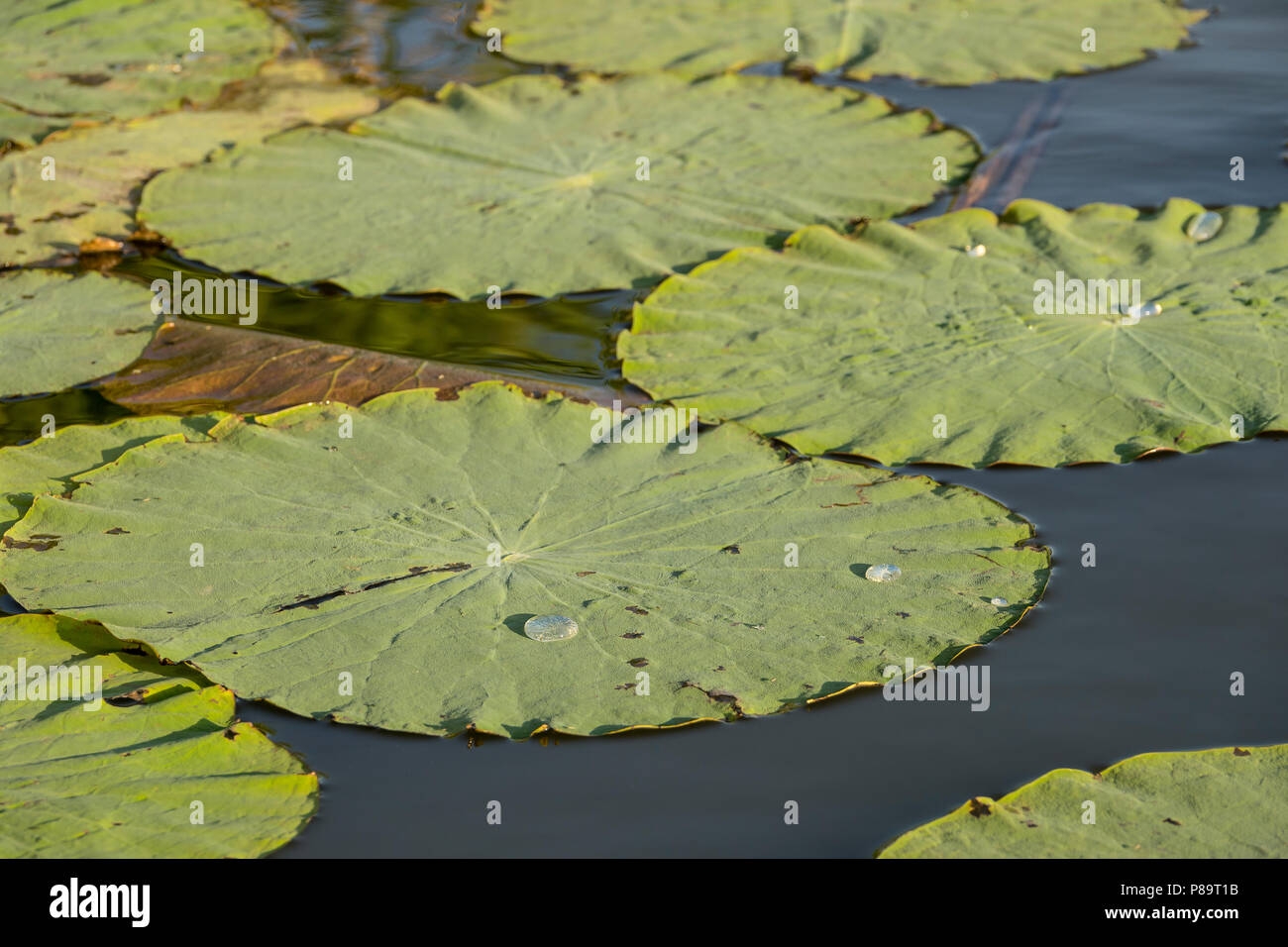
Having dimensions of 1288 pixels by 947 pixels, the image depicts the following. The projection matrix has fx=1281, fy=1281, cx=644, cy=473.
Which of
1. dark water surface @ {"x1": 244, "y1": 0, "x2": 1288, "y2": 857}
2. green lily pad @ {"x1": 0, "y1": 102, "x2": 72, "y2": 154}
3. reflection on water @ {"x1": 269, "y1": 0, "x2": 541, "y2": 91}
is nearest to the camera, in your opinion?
dark water surface @ {"x1": 244, "y1": 0, "x2": 1288, "y2": 857}

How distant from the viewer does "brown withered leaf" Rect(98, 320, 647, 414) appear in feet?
11.3

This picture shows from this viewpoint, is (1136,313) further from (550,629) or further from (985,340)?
(550,629)

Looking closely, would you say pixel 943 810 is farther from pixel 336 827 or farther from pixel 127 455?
pixel 127 455

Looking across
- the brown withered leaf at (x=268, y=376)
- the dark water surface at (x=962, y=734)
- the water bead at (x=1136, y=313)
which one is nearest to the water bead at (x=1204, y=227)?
the water bead at (x=1136, y=313)

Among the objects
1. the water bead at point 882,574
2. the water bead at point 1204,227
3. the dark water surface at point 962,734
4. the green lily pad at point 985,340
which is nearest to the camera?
the dark water surface at point 962,734

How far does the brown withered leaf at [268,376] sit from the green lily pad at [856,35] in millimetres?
2550

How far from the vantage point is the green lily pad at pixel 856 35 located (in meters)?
5.57

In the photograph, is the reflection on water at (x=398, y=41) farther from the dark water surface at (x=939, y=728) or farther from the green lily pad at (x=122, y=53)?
the dark water surface at (x=939, y=728)

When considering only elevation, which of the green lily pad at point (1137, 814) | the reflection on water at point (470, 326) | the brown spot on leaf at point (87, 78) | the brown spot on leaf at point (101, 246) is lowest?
the green lily pad at point (1137, 814)

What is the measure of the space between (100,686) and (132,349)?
5.14 ft

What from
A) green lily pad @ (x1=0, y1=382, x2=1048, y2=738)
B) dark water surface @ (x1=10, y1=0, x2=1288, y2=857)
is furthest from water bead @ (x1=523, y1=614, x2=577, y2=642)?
dark water surface @ (x1=10, y1=0, x2=1288, y2=857)

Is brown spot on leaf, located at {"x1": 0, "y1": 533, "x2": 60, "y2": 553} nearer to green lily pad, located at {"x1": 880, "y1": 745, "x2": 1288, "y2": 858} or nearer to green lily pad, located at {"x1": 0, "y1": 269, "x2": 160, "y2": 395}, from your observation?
A: green lily pad, located at {"x1": 0, "y1": 269, "x2": 160, "y2": 395}

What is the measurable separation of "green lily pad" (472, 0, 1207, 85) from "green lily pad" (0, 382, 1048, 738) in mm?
3033
